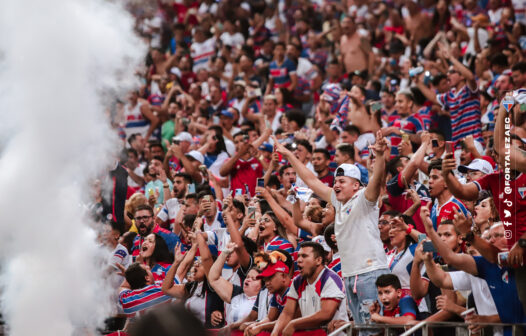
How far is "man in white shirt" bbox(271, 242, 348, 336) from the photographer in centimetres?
736

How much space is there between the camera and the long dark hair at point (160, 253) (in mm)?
10367

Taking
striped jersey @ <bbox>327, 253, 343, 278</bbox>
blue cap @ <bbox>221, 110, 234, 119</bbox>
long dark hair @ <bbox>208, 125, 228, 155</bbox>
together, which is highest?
blue cap @ <bbox>221, 110, 234, 119</bbox>

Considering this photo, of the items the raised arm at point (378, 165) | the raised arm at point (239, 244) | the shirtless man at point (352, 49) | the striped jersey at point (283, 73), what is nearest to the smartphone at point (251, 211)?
the raised arm at point (239, 244)

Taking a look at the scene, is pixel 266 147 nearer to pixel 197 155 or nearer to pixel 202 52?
pixel 197 155

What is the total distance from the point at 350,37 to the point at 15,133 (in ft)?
33.9

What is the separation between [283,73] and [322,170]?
6.72m

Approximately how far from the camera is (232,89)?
56.2ft

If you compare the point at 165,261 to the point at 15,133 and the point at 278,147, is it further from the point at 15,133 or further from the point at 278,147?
the point at 15,133

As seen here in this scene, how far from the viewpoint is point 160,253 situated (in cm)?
1038

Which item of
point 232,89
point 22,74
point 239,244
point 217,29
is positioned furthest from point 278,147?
point 217,29

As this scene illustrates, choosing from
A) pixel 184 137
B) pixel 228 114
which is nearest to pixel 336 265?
pixel 184 137

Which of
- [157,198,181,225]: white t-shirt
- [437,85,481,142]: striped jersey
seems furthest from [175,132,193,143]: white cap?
[437,85,481,142]: striped jersey

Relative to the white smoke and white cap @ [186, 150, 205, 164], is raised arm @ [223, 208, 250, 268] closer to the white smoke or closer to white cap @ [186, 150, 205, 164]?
the white smoke

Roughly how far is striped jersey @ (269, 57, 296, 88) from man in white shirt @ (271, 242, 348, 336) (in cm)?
953
